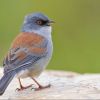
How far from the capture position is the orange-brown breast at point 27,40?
12.6m

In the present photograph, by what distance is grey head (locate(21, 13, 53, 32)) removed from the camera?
13.1 meters

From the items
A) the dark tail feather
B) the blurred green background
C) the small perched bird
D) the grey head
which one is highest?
the grey head

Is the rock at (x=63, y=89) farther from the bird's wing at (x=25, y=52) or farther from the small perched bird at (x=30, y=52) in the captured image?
the bird's wing at (x=25, y=52)

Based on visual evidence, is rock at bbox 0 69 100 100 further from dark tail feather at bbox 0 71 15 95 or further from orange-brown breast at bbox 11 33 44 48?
orange-brown breast at bbox 11 33 44 48

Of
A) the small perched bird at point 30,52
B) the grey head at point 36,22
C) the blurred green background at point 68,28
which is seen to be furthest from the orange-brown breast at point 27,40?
the blurred green background at point 68,28

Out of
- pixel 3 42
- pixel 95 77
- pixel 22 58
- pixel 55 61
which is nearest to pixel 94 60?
pixel 55 61

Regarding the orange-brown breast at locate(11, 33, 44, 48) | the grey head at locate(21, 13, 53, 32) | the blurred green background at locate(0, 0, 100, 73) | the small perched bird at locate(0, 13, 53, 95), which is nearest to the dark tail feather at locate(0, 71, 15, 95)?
the small perched bird at locate(0, 13, 53, 95)

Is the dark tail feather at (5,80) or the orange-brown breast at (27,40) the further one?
the orange-brown breast at (27,40)

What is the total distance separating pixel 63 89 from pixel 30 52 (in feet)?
3.30

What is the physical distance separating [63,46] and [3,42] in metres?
1.54

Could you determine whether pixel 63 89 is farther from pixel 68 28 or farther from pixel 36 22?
pixel 68 28

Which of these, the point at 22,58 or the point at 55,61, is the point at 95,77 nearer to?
the point at 22,58

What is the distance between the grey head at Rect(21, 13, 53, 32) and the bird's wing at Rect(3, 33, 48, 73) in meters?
0.26

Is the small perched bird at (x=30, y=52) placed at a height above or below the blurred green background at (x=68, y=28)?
above
